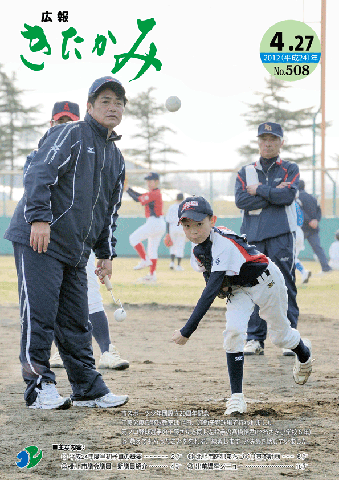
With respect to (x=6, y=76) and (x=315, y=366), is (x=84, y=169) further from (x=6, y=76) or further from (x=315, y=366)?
(x=6, y=76)

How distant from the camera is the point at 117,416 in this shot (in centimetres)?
429

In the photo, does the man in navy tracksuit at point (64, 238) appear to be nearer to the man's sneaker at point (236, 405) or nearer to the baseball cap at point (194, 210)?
the baseball cap at point (194, 210)

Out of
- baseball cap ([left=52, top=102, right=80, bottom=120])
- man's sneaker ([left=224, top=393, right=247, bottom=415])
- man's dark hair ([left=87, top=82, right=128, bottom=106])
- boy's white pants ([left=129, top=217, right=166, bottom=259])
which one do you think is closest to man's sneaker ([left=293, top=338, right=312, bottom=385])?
man's sneaker ([left=224, top=393, right=247, bottom=415])

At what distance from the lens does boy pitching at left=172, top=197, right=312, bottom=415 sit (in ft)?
14.5

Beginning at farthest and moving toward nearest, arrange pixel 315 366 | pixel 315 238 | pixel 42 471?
1. pixel 315 238
2. pixel 315 366
3. pixel 42 471

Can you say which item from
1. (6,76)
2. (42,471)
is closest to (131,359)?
(42,471)

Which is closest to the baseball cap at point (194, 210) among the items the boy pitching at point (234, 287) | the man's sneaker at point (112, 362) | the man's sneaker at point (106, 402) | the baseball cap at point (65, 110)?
the boy pitching at point (234, 287)

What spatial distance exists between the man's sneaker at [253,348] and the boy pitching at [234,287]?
58.2 inches

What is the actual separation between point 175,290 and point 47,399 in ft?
28.3

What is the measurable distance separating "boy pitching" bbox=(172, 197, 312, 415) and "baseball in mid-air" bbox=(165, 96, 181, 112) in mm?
5995

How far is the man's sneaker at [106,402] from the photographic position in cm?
457

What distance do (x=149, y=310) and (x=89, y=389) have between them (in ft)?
17.8

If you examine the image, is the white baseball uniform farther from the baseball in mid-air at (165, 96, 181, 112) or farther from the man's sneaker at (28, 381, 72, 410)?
the baseball in mid-air at (165, 96, 181, 112)

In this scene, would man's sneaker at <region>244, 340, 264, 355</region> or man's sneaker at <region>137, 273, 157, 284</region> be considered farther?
man's sneaker at <region>137, 273, 157, 284</region>
